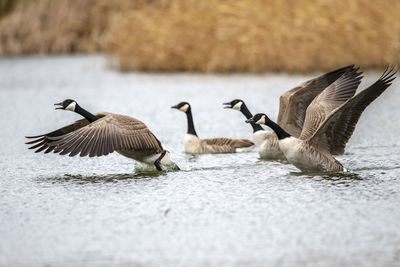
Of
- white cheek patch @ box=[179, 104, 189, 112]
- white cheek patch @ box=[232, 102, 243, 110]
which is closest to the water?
white cheek patch @ box=[179, 104, 189, 112]

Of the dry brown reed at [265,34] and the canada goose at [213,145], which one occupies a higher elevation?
the dry brown reed at [265,34]

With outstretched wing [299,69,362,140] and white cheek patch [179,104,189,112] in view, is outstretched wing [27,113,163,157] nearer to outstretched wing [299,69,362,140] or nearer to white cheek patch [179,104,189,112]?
outstretched wing [299,69,362,140]

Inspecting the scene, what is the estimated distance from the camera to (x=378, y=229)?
5.00m

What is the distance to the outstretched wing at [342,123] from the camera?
6.86 meters

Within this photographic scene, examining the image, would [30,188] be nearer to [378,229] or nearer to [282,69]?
[378,229]

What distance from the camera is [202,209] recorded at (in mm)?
5781

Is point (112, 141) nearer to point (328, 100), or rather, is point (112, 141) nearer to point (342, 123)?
point (342, 123)

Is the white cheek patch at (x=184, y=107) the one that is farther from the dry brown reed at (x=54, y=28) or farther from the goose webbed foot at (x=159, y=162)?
the dry brown reed at (x=54, y=28)

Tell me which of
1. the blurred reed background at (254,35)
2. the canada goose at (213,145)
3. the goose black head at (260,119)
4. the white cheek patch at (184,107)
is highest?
the blurred reed background at (254,35)

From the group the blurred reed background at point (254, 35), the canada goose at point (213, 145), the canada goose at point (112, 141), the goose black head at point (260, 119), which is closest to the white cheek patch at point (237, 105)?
the canada goose at point (213, 145)

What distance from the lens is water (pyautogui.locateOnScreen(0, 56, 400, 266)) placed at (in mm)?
4574

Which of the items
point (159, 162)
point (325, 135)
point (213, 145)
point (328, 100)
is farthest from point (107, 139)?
point (328, 100)

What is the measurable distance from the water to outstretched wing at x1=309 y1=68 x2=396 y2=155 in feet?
1.26

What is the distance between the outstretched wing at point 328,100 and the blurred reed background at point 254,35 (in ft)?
26.4
